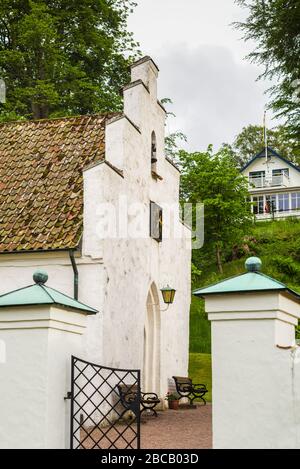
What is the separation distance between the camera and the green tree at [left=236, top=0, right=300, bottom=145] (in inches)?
554

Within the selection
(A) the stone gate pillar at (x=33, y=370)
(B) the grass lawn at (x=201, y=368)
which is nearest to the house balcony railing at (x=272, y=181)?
(B) the grass lawn at (x=201, y=368)

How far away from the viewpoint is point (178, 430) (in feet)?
46.5

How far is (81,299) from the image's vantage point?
1553 cm

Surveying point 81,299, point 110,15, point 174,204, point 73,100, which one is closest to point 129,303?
point 81,299

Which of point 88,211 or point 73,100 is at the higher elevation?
point 73,100

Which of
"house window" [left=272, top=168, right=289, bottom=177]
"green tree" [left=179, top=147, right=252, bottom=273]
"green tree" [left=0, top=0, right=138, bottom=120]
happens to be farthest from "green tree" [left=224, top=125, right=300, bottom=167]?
"green tree" [left=0, top=0, right=138, bottom=120]

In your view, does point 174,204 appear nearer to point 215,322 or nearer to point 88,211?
point 88,211

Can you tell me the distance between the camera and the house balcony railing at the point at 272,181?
56.9m

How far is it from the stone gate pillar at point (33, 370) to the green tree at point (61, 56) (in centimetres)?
2055

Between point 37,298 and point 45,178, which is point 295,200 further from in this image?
point 37,298
